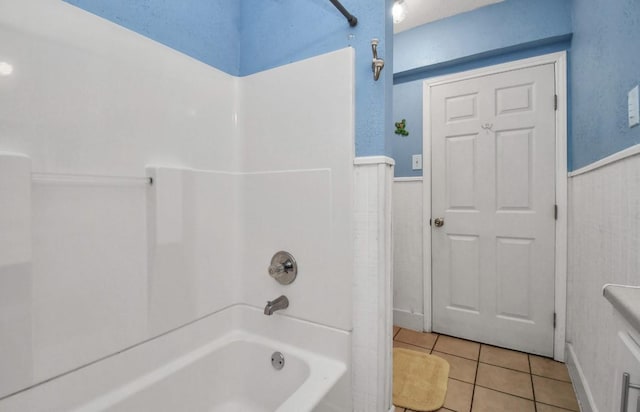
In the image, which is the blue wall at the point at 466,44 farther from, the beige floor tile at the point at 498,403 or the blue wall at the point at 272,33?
→ the beige floor tile at the point at 498,403

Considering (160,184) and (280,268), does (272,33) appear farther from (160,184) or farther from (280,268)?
(280,268)

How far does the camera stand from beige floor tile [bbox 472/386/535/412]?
1.45 m

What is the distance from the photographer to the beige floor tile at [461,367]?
67.1 inches

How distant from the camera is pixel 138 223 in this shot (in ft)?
3.42

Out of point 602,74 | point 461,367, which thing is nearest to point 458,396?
point 461,367

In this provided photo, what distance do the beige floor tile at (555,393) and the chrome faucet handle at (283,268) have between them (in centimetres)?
152

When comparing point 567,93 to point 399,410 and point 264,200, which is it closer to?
point 264,200

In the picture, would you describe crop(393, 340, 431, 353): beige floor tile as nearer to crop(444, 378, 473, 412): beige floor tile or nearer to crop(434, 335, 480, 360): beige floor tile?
crop(434, 335, 480, 360): beige floor tile

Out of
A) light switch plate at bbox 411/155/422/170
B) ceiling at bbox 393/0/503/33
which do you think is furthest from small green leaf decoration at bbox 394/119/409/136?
ceiling at bbox 393/0/503/33

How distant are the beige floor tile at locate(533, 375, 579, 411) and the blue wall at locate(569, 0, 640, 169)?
1271 millimetres

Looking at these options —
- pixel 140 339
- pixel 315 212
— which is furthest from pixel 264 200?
pixel 140 339

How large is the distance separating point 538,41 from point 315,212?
6.62ft

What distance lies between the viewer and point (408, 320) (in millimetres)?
2361

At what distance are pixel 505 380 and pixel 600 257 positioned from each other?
938 mm
